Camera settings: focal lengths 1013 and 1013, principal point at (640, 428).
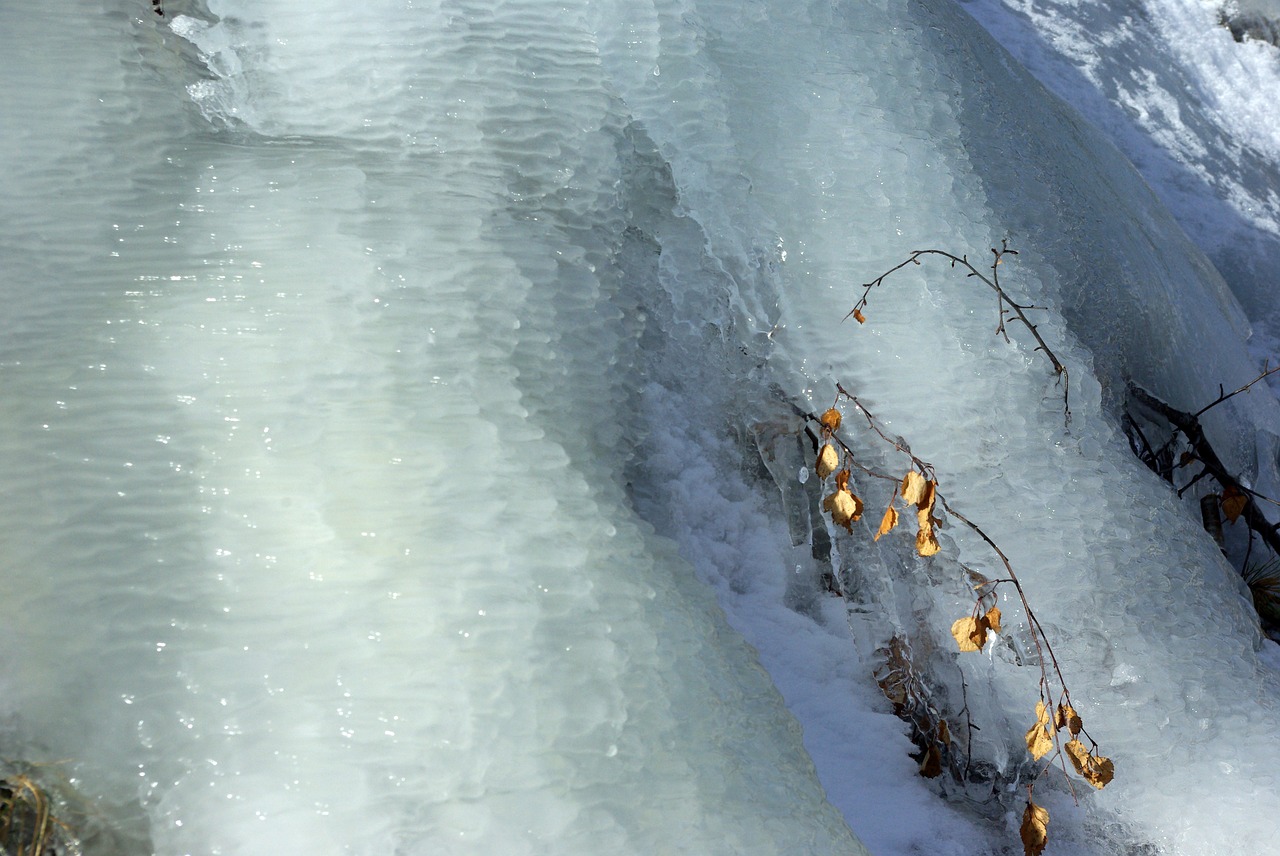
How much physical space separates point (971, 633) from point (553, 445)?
92cm

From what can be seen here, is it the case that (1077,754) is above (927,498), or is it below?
below

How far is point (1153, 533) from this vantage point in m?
2.25

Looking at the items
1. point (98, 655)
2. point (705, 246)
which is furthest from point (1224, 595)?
point (98, 655)

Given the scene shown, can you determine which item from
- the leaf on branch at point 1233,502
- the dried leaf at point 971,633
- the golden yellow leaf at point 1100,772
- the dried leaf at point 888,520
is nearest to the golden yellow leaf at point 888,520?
the dried leaf at point 888,520

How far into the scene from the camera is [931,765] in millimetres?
2207

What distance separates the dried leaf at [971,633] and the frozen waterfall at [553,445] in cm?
16

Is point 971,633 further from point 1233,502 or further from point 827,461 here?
point 1233,502

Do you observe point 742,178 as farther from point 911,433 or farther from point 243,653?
point 243,653

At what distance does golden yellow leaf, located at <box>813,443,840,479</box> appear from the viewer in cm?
216

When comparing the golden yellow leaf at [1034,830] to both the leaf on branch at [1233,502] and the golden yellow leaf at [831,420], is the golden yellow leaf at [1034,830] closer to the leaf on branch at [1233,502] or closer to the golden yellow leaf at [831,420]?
the golden yellow leaf at [831,420]

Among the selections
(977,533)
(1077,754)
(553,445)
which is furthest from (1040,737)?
(553,445)

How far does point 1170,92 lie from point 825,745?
4393 millimetres

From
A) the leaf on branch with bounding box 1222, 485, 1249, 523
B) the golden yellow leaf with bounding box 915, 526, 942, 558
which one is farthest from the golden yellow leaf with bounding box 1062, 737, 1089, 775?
the leaf on branch with bounding box 1222, 485, 1249, 523

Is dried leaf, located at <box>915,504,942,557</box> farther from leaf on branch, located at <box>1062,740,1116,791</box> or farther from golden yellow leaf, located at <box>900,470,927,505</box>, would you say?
leaf on branch, located at <box>1062,740,1116,791</box>
